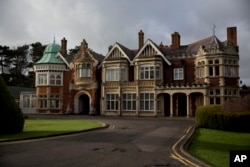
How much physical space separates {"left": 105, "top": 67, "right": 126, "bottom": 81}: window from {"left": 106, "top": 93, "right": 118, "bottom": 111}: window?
228 centimetres

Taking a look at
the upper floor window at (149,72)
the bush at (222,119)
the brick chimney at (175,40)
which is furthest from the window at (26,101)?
the bush at (222,119)

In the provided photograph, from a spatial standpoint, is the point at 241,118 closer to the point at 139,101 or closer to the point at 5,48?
the point at 139,101

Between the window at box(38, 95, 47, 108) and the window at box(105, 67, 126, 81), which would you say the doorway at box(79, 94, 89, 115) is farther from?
the window at box(105, 67, 126, 81)

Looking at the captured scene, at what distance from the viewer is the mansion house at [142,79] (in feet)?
128

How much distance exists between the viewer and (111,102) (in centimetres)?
4409

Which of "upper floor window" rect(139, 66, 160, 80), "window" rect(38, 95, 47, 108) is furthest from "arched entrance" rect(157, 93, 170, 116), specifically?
"window" rect(38, 95, 47, 108)

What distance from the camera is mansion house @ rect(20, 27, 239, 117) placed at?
39031mm

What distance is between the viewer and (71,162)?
9586 millimetres

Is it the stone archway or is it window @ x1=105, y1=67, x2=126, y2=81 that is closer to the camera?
window @ x1=105, y1=67, x2=126, y2=81

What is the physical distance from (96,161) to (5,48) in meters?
69.4

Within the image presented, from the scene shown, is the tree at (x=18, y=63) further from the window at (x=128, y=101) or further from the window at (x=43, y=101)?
the window at (x=128, y=101)

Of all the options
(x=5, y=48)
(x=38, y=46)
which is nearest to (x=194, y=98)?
(x=5, y=48)

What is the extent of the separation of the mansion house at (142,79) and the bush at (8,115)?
2533cm

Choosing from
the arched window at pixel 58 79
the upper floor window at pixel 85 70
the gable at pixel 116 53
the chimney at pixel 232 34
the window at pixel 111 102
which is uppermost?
the chimney at pixel 232 34
